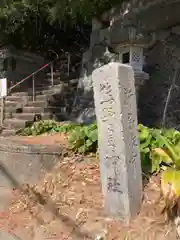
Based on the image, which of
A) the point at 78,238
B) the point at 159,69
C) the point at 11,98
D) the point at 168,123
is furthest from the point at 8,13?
the point at 78,238

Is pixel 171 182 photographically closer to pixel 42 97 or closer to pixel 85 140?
pixel 85 140

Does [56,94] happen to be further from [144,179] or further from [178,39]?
[144,179]

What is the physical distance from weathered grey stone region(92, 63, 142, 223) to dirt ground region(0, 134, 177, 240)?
6.3 inches

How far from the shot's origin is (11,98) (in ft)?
39.7

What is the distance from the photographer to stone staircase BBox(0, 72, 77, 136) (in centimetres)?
1034

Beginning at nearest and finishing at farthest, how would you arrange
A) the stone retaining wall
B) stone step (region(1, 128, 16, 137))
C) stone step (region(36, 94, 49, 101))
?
1. the stone retaining wall
2. stone step (region(1, 128, 16, 137))
3. stone step (region(36, 94, 49, 101))

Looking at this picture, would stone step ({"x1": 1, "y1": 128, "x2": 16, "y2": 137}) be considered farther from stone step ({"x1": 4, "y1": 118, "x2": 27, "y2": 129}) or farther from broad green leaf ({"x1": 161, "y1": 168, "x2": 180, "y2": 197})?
broad green leaf ({"x1": 161, "y1": 168, "x2": 180, "y2": 197})

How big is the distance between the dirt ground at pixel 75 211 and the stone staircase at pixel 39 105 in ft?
16.2

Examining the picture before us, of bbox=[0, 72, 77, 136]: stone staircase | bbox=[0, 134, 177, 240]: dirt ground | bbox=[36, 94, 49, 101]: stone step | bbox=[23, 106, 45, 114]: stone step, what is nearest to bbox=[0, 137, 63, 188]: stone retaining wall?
bbox=[0, 134, 177, 240]: dirt ground

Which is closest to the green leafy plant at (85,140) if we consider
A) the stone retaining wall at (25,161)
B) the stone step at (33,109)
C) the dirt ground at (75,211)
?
the dirt ground at (75,211)

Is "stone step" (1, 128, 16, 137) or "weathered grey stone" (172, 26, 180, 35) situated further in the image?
"weathered grey stone" (172, 26, 180, 35)

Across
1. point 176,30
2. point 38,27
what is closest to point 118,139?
point 176,30

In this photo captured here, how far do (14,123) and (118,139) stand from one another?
23.9 ft

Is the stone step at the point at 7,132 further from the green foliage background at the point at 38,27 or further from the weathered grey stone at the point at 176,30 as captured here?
the weathered grey stone at the point at 176,30
